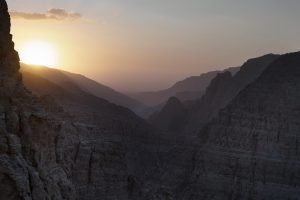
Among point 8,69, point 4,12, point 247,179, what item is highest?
point 4,12

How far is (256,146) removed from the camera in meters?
81.4

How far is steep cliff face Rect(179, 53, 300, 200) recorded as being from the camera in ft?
253

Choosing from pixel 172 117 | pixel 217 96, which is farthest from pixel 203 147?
pixel 172 117

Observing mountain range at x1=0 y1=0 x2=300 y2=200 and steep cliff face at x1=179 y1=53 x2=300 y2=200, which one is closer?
mountain range at x1=0 y1=0 x2=300 y2=200

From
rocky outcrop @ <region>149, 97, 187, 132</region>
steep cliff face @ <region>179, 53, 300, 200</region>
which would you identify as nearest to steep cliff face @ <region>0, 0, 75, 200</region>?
steep cliff face @ <region>179, 53, 300, 200</region>

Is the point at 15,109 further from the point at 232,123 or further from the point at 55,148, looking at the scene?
the point at 232,123

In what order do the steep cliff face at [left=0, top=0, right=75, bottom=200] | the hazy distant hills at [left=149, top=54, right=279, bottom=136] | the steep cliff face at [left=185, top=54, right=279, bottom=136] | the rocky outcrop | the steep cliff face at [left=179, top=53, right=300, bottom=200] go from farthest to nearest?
the rocky outcrop < the hazy distant hills at [left=149, top=54, right=279, bottom=136] < the steep cliff face at [left=185, top=54, right=279, bottom=136] < the steep cliff face at [left=179, top=53, right=300, bottom=200] < the steep cliff face at [left=0, top=0, right=75, bottom=200]

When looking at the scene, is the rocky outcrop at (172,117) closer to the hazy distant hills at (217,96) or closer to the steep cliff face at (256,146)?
the hazy distant hills at (217,96)

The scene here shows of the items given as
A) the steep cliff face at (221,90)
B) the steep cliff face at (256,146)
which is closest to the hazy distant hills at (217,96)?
the steep cliff face at (221,90)

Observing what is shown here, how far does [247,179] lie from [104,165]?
123 feet

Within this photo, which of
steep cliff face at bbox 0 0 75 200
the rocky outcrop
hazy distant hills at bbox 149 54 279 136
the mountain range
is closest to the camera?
steep cliff face at bbox 0 0 75 200

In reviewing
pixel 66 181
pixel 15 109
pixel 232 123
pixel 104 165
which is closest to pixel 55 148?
pixel 66 181

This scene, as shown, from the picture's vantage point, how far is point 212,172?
81500 mm

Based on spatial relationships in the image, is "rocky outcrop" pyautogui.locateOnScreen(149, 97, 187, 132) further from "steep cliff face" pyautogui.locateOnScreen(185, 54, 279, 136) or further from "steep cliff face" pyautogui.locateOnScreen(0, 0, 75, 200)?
"steep cliff face" pyautogui.locateOnScreen(0, 0, 75, 200)
